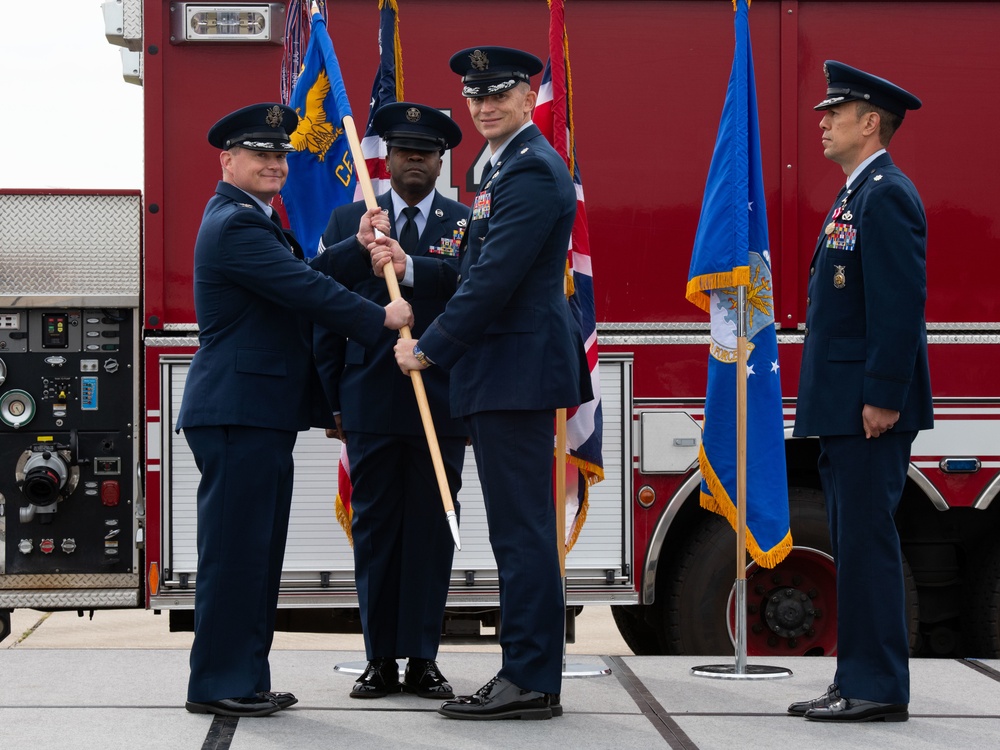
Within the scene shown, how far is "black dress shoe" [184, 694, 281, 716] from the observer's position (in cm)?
409

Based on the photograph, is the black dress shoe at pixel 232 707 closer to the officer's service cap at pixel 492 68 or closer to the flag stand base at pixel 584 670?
the flag stand base at pixel 584 670

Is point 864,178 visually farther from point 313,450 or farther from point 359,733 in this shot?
point 313,450

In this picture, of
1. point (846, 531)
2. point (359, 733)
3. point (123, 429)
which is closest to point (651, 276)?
point (846, 531)

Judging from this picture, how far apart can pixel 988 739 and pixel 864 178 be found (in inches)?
69.6

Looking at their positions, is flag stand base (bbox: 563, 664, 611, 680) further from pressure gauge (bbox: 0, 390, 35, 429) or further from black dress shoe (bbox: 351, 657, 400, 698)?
pressure gauge (bbox: 0, 390, 35, 429)

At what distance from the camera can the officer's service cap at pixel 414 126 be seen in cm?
462

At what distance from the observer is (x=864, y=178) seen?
4305 mm

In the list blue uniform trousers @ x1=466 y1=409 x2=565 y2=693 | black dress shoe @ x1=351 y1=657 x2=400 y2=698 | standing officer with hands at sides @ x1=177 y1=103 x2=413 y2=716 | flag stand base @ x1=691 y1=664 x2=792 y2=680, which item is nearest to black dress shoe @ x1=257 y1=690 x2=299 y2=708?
standing officer with hands at sides @ x1=177 y1=103 x2=413 y2=716

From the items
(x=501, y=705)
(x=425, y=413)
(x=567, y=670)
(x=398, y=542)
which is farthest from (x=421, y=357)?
(x=567, y=670)

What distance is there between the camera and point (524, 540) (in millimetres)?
4113

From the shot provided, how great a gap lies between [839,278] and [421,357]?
1.35m

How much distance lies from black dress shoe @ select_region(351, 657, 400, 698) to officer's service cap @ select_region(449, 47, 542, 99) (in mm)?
1904

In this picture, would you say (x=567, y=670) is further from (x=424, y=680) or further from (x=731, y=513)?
(x=731, y=513)

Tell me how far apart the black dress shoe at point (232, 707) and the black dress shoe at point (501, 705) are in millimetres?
547
